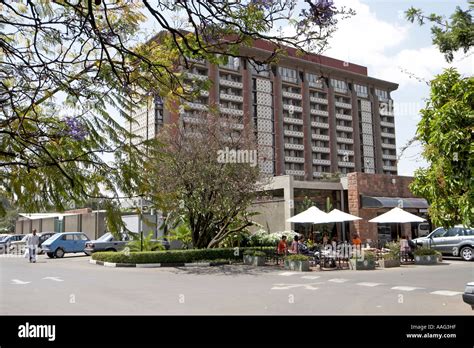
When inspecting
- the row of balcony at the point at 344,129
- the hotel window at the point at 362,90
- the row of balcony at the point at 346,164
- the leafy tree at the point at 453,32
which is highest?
the hotel window at the point at 362,90

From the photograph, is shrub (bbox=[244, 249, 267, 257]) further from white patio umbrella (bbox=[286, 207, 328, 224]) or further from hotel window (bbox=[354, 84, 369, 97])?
hotel window (bbox=[354, 84, 369, 97])

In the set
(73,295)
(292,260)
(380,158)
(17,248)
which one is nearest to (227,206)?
(292,260)

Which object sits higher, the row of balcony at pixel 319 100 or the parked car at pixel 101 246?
the row of balcony at pixel 319 100

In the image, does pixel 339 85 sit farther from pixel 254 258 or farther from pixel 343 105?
pixel 254 258

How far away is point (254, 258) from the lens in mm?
20531

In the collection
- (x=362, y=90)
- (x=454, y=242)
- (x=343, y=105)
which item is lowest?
(x=454, y=242)

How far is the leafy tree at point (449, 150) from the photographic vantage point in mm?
5906

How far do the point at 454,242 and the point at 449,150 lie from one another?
19.8m

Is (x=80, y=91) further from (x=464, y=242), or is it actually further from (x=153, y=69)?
(x=464, y=242)

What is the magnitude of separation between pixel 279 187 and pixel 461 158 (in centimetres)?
2487

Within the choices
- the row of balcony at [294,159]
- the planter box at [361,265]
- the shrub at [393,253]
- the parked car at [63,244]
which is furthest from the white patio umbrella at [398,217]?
the row of balcony at [294,159]

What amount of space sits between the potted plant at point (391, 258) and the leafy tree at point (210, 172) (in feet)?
22.3

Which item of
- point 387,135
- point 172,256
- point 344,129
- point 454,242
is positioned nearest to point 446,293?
point 172,256

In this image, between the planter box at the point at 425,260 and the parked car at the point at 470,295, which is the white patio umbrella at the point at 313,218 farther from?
the parked car at the point at 470,295
